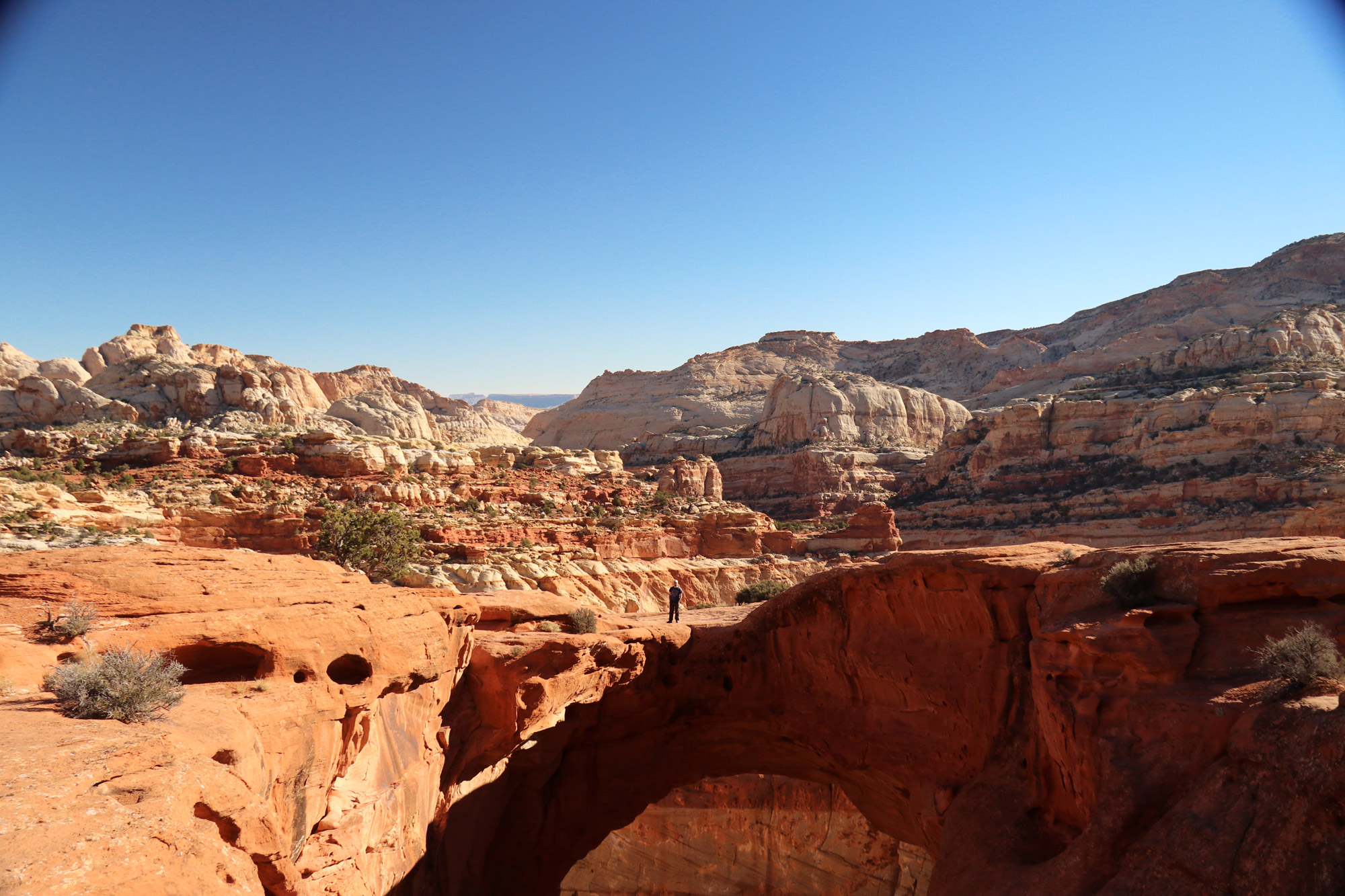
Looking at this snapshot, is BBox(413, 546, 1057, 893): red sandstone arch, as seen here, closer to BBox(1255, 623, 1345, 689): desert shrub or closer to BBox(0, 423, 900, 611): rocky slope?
BBox(1255, 623, 1345, 689): desert shrub

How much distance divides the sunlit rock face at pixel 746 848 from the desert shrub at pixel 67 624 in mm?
18265

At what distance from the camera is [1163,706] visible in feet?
32.5

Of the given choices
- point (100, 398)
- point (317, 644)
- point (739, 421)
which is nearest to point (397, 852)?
point (317, 644)

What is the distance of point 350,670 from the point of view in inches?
443

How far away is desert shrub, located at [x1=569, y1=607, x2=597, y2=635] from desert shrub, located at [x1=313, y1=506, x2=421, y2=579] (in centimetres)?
871

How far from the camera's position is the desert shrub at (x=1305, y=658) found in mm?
8641

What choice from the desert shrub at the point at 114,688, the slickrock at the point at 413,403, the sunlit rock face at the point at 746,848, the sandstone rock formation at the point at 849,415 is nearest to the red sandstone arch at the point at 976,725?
the sunlit rock face at the point at 746,848

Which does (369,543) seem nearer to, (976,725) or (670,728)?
(670,728)

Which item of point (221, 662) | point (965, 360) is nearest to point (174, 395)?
point (221, 662)

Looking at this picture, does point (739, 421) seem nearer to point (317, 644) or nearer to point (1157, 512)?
point (1157, 512)

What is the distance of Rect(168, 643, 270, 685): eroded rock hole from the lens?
30.3ft

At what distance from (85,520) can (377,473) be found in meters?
14.1

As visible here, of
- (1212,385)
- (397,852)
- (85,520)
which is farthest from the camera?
(1212,385)

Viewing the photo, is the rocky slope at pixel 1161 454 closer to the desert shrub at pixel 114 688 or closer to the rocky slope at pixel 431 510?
the rocky slope at pixel 431 510
